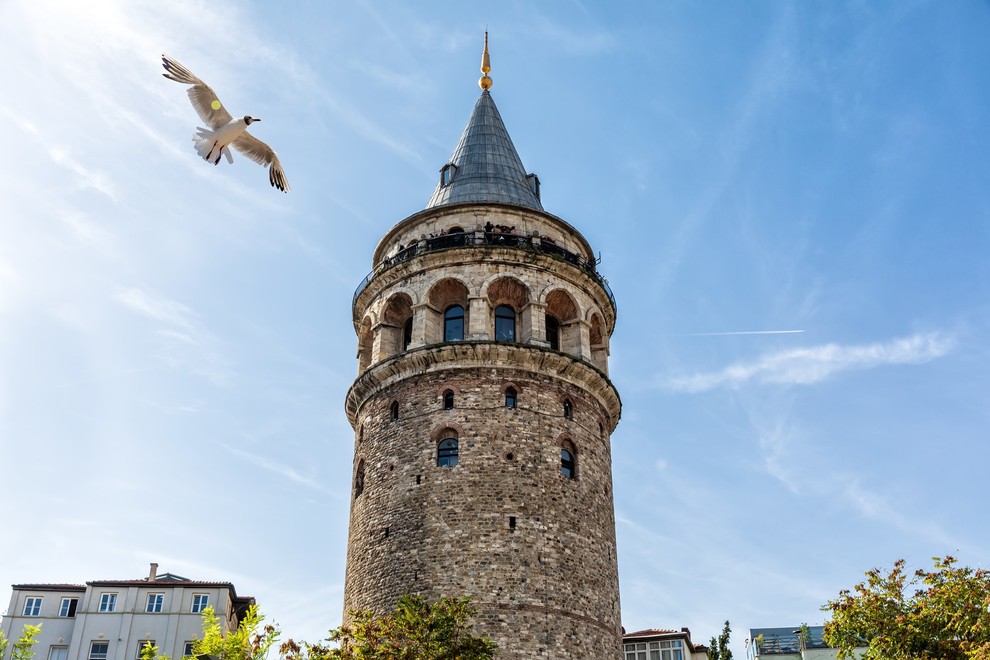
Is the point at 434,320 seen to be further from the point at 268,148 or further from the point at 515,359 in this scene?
the point at 268,148

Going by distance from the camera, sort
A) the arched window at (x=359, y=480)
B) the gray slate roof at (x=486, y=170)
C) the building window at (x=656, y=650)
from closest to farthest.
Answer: the arched window at (x=359, y=480)
the gray slate roof at (x=486, y=170)
the building window at (x=656, y=650)

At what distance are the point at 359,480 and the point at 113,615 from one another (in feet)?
50.7

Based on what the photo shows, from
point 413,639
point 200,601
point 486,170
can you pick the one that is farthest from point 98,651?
point 486,170

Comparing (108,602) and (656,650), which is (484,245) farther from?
(108,602)

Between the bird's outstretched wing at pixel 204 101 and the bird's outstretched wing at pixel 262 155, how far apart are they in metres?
1.28

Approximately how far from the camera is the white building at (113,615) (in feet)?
149

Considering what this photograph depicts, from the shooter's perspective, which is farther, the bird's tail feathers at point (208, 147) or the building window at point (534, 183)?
the building window at point (534, 183)

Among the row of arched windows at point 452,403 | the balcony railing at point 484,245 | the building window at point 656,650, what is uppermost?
the balcony railing at point 484,245

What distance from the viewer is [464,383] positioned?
37.5 meters

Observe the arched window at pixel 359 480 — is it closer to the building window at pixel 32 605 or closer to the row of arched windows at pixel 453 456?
the row of arched windows at pixel 453 456

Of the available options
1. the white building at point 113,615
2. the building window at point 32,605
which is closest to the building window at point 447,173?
the white building at point 113,615

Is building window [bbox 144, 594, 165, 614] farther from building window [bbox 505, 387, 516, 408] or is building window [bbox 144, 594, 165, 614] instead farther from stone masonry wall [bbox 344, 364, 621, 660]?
building window [bbox 505, 387, 516, 408]

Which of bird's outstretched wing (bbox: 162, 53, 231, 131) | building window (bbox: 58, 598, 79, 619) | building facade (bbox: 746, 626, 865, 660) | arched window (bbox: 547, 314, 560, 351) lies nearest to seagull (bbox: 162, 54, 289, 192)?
bird's outstretched wing (bbox: 162, 53, 231, 131)

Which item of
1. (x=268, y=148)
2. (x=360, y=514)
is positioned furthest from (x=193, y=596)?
(x=268, y=148)
